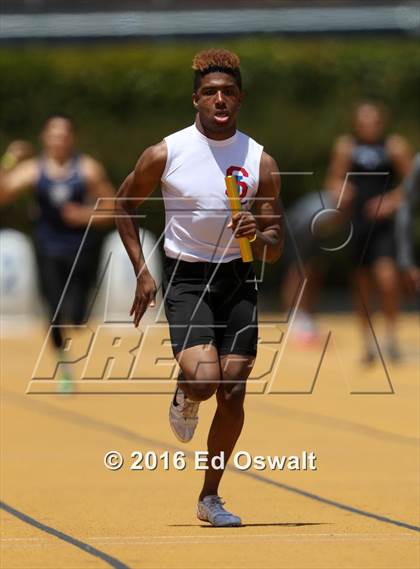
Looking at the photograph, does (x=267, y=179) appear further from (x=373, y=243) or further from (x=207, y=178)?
(x=373, y=243)

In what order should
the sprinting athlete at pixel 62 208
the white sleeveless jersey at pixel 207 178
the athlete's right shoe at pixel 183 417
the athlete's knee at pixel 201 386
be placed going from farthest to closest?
the sprinting athlete at pixel 62 208 < the athlete's right shoe at pixel 183 417 < the white sleeveless jersey at pixel 207 178 < the athlete's knee at pixel 201 386

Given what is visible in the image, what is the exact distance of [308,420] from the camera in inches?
480

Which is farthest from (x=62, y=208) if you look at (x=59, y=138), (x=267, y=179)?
(x=267, y=179)

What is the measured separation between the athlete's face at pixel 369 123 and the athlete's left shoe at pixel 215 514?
8032 mm

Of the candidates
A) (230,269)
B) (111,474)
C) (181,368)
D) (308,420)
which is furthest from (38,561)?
(308,420)

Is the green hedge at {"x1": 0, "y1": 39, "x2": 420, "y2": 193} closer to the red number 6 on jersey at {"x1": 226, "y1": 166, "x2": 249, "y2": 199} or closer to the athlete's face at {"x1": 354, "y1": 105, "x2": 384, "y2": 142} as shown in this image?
the athlete's face at {"x1": 354, "y1": 105, "x2": 384, "y2": 142}

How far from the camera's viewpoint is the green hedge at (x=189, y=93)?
21.6 m

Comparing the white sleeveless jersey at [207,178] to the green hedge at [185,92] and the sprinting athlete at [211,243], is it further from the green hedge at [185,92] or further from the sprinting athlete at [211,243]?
the green hedge at [185,92]

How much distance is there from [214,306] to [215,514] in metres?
1.08

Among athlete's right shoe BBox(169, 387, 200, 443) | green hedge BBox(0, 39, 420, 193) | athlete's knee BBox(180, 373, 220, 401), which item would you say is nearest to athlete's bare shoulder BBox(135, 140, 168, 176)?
athlete's knee BBox(180, 373, 220, 401)

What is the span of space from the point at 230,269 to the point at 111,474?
7.49 ft

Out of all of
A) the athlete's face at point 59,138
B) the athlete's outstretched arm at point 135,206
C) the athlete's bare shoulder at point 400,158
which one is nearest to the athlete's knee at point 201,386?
the athlete's outstretched arm at point 135,206

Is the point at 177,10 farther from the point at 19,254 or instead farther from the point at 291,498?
the point at 291,498

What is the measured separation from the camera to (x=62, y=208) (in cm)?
1430
